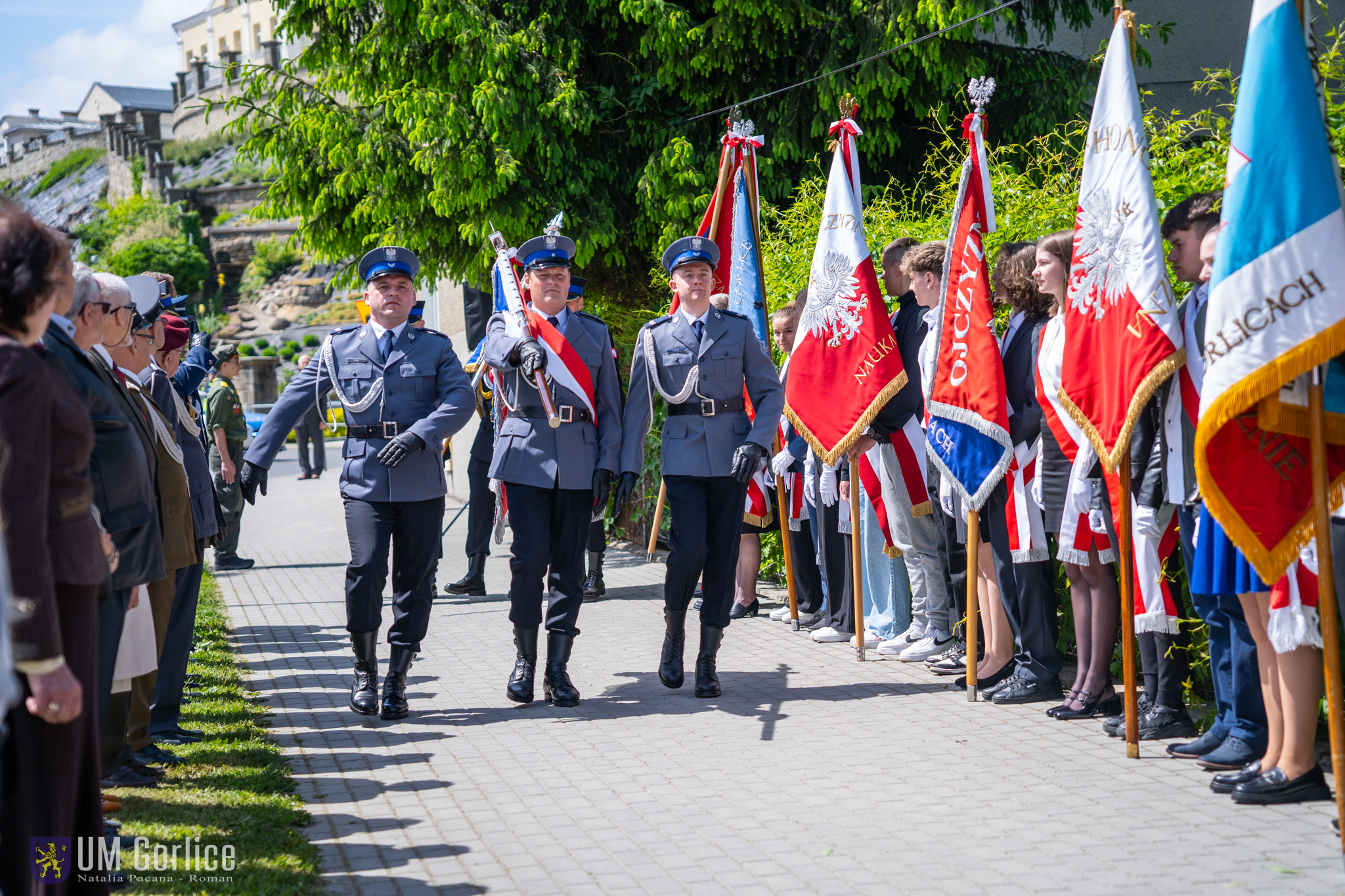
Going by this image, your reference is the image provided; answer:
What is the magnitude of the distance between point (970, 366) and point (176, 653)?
4093mm

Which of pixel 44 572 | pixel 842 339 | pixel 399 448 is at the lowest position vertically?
pixel 44 572

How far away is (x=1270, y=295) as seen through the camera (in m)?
4.12

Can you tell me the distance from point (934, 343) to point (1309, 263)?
8.97 feet

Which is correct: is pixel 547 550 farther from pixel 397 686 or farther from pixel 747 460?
pixel 747 460

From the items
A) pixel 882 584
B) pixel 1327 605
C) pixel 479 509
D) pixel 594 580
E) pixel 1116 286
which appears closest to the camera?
pixel 1327 605

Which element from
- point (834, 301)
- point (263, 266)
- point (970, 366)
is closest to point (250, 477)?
point (834, 301)

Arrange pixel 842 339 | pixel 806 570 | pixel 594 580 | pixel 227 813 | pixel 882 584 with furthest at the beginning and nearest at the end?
1. pixel 594 580
2. pixel 806 570
3. pixel 882 584
4. pixel 842 339
5. pixel 227 813

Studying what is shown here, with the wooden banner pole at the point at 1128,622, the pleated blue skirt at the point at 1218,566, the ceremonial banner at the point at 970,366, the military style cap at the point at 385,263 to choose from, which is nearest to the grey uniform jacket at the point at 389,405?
the military style cap at the point at 385,263

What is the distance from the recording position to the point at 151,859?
4.05 metres

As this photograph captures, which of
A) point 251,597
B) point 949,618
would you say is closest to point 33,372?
point 949,618

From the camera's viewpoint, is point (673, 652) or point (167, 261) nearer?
point (673, 652)

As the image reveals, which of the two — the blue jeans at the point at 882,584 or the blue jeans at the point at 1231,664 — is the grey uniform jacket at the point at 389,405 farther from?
the blue jeans at the point at 1231,664

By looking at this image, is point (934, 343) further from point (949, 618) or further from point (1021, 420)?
point (949, 618)

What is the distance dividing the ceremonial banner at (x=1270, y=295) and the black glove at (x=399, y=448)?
11.3 ft
